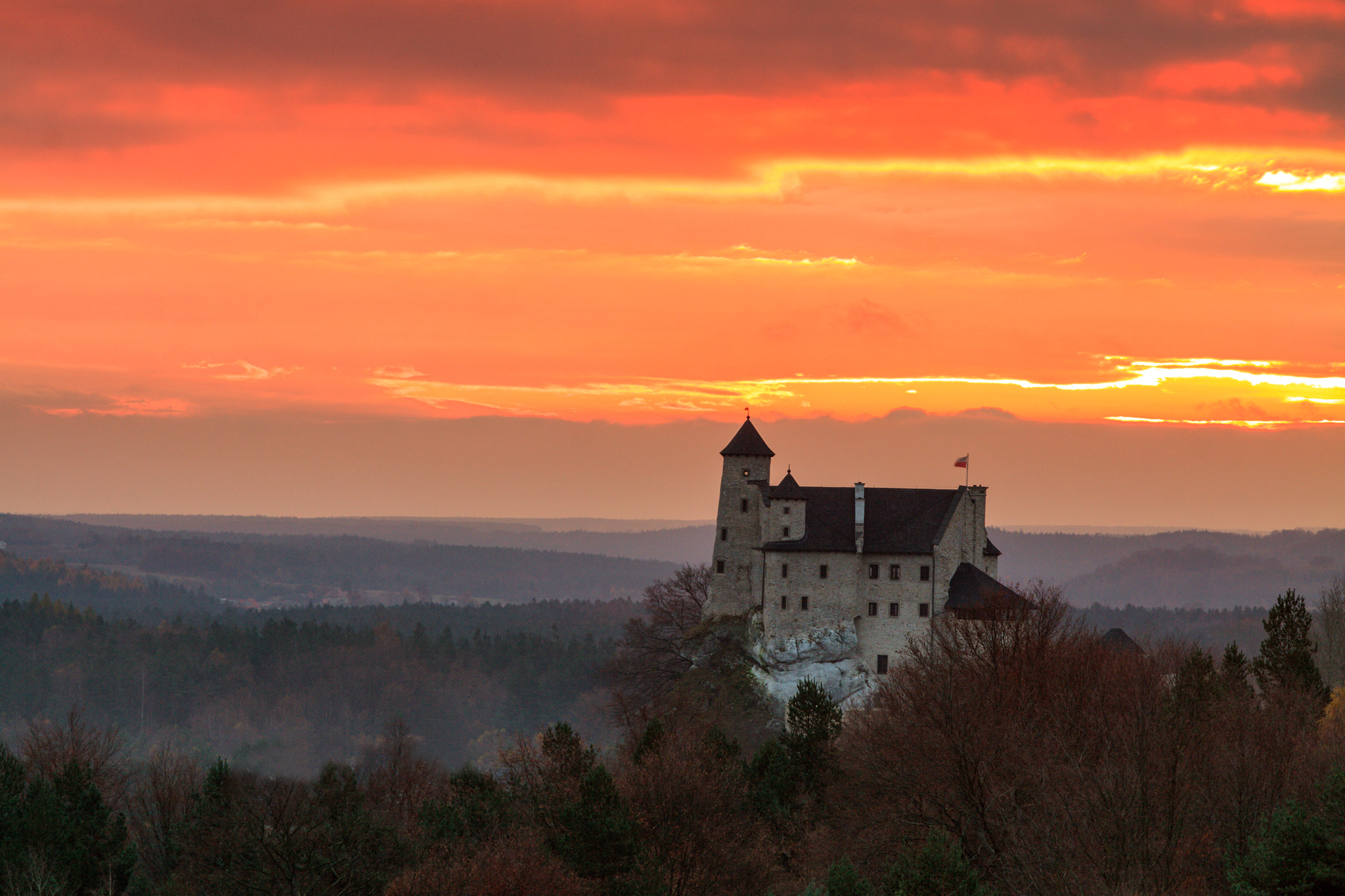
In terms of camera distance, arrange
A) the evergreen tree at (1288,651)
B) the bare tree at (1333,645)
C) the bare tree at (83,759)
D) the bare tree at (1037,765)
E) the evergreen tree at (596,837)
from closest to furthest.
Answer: the bare tree at (1037,765), the evergreen tree at (596,837), the evergreen tree at (1288,651), the bare tree at (83,759), the bare tree at (1333,645)

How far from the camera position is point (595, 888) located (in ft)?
167

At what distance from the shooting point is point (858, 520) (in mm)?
88250

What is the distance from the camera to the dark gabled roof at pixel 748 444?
9362 cm

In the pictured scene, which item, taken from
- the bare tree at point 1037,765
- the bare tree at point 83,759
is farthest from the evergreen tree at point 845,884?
the bare tree at point 83,759

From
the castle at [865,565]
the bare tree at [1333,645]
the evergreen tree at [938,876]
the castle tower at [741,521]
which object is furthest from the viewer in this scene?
the castle tower at [741,521]

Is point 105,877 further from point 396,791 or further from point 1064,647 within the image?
point 1064,647

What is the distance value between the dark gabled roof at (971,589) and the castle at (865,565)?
8 centimetres

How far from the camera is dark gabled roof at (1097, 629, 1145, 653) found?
75450mm

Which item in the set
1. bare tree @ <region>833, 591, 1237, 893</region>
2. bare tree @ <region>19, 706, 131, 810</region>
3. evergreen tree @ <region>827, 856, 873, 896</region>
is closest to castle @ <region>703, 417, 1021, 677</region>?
bare tree @ <region>833, 591, 1237, 893</region>

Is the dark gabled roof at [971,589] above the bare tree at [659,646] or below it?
above

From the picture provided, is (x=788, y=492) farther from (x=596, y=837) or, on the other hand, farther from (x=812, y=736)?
(x=596, y=837)

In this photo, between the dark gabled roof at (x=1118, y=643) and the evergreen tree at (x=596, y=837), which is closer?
the evergreen tree at (x=596, y=837)

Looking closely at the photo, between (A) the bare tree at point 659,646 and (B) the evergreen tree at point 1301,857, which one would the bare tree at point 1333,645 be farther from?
(B) the evergreen tree at point 1301,857

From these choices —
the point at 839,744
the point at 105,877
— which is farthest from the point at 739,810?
the point at 105,877
